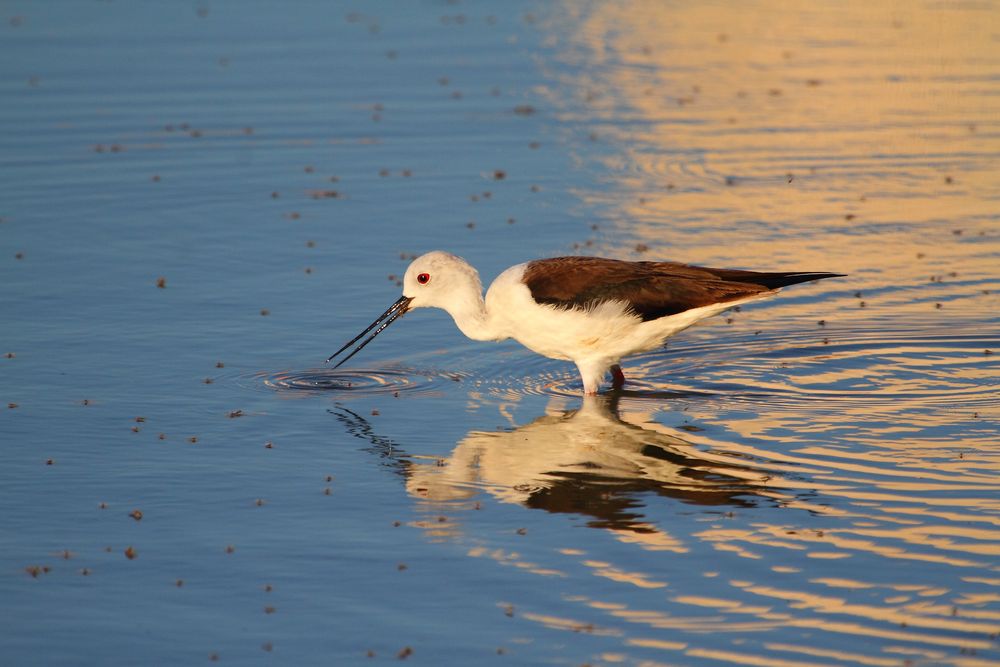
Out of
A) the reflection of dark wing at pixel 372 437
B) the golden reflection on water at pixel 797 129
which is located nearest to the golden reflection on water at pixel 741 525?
the reflection of dark wing at pixel 372 437

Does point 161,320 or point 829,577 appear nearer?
point 829,577

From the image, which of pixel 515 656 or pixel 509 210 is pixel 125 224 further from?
pixel 515 656

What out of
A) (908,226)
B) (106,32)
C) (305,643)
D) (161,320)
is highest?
(106,32)

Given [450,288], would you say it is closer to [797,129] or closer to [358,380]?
[358,380]

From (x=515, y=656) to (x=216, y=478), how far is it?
3.39m

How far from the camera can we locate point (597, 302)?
1195 centimetres

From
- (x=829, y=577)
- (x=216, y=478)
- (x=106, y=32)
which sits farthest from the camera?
(x=106, y=32)

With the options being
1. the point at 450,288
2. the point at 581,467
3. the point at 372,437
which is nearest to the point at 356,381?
the point at 450,288

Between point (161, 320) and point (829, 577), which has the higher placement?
point (161, 320)

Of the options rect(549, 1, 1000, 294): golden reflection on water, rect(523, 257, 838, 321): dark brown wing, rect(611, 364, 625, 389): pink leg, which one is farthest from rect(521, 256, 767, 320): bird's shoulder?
rect(549, 1, 1000, 294): golden reflection on water

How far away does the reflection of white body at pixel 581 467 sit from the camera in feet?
33.7

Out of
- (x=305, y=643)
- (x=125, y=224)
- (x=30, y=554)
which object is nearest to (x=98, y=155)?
(x=125, y=224)

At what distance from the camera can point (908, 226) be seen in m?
16.8

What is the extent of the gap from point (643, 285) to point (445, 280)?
5.26 feet
